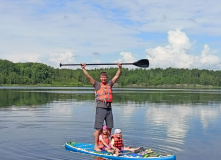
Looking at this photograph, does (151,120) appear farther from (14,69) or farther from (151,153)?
(14,69)

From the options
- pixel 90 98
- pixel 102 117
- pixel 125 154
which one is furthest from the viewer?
pixel 90 98

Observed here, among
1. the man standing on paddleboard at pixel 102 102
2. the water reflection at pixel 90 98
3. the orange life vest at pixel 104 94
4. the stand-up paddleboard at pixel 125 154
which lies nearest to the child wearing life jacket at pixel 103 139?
the man standing on paddleboard at pixel 102 102

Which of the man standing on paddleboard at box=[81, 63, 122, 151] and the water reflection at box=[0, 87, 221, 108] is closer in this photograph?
the man standing on paddleboard at box=[81, 63, 122, 151]

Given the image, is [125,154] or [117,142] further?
[117,142]

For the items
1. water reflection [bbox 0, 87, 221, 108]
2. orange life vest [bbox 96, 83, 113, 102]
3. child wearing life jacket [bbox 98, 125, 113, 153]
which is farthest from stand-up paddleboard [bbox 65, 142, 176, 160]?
water reflection [bbox 0, 87, 221, 108]

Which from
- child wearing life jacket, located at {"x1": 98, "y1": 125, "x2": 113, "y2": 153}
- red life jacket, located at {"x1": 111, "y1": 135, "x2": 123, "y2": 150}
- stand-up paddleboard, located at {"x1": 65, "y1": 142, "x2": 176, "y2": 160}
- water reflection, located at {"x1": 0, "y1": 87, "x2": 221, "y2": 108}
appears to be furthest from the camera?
water reflection, located at {"x1": 0, "y1": 87, "x2": 221, "y2": 108}

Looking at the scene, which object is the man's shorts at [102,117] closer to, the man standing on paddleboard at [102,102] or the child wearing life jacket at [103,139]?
the man standing on paddleboard at [102,102]

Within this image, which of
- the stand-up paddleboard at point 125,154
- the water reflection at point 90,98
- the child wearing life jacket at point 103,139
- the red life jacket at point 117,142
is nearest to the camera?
the stand-up paddleboard at point 125,154

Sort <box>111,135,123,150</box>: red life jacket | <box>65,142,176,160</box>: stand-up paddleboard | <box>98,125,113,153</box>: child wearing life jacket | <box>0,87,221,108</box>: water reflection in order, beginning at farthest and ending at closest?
<box>0,87,221,108</box>: water reflection → <box>98,125,113,153</box>: child wearing life jacket → <box>111,135,123,150</box>: red life jacket → <box>65,142,176,160</box>: stand-up paddleboard

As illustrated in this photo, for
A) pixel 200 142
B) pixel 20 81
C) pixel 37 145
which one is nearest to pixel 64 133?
pixel 37 145

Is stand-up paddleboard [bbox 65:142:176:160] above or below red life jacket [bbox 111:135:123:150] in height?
→ below

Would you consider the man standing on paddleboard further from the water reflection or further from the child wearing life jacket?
the water reflection

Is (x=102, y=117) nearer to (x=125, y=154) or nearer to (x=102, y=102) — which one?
(x=102, y=102)

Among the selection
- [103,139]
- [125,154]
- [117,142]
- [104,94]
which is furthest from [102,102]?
[125,154]
